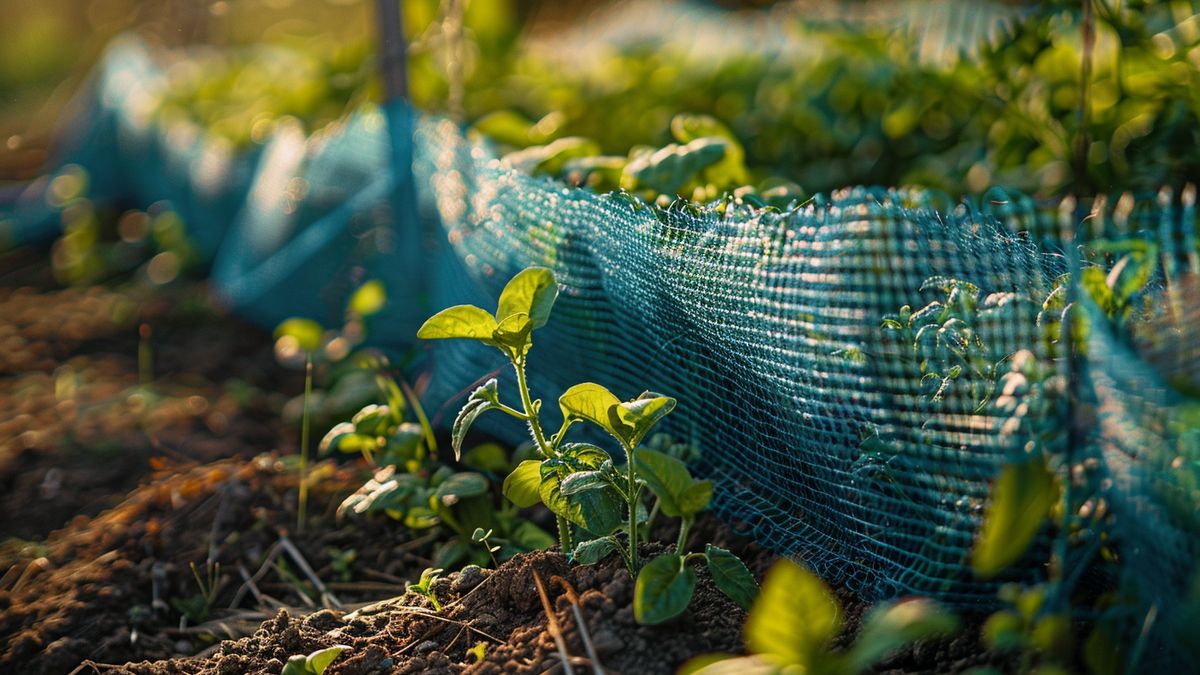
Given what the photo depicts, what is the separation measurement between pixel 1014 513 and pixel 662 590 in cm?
48

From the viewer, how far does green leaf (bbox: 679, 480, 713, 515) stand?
151cm

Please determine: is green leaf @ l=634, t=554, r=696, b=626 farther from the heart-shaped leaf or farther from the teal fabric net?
the teal fabric net

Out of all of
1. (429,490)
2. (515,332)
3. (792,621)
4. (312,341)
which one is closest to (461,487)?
(429,490)

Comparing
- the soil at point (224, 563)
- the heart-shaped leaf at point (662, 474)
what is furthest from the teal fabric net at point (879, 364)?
the heart-shaped leaf at point (662, 474)

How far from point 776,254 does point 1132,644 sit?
743mm

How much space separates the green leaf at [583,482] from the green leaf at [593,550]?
0.09 metres

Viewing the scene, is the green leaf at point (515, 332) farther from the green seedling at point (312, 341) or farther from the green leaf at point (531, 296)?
the green seedling at point (312, 341)

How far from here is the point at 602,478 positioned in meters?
1.58

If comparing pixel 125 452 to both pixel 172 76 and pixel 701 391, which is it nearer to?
pixel 701 391

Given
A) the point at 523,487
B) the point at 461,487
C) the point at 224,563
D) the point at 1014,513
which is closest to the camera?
the point at 1014,513

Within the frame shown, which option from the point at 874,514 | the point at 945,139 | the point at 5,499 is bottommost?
the point at 5,499

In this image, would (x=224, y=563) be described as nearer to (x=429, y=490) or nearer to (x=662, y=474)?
(x=429, y=490)

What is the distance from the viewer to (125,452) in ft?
8.71

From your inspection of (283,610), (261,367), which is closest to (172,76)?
(261,367)
